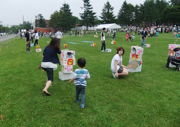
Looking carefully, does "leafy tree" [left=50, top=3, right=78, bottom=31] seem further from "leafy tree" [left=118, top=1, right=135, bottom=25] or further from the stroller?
the stroller

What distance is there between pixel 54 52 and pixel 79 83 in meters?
1.43

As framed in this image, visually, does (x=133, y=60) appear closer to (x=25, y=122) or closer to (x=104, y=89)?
(x=104, y=89)

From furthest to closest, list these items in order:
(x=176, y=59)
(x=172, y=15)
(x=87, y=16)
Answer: (x=87, y=16)
(x=172, y=15)
(x=176, y=59)

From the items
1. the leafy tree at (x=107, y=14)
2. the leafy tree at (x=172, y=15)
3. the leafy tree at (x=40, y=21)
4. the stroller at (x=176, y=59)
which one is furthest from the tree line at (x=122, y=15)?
the stroller at (x=176, y=59)

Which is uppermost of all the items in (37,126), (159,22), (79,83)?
(159,22)

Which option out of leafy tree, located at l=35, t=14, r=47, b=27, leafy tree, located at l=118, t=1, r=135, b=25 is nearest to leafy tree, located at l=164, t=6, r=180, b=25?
leafy tree, located at l=118, t=1, r=135, b=25

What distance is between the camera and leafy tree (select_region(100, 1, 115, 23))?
9031 centimetres

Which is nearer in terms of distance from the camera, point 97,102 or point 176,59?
point 97,102

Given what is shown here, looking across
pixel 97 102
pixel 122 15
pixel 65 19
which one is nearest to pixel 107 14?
pixel 122 15

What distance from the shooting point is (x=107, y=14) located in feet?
295

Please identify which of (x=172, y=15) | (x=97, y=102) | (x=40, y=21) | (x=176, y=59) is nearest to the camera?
(x=97, y=102)

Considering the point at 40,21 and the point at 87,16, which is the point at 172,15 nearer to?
the point at 87,16

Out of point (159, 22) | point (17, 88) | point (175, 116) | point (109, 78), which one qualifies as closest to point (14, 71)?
point (17, 88)

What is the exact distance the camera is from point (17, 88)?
26.2 ft
